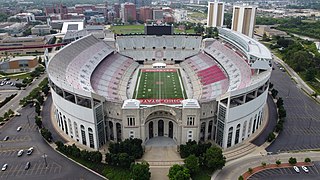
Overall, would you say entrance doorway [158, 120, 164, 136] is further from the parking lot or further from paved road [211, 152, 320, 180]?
the parking lot

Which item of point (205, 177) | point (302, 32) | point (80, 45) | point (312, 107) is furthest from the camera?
point (302, 32)

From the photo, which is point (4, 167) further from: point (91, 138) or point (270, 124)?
point (270, 124)

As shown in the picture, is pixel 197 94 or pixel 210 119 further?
pixel 197 94

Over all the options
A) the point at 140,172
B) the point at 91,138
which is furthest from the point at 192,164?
the point at 91,138

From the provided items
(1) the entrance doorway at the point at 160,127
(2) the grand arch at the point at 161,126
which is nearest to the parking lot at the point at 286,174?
(2) the grand arch at the point at 161,126

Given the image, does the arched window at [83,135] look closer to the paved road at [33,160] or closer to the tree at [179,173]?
the paved road at [33,160]

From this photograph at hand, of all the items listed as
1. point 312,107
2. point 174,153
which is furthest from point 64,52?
point 312,107

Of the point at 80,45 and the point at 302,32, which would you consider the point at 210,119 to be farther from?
the point at 302,32
